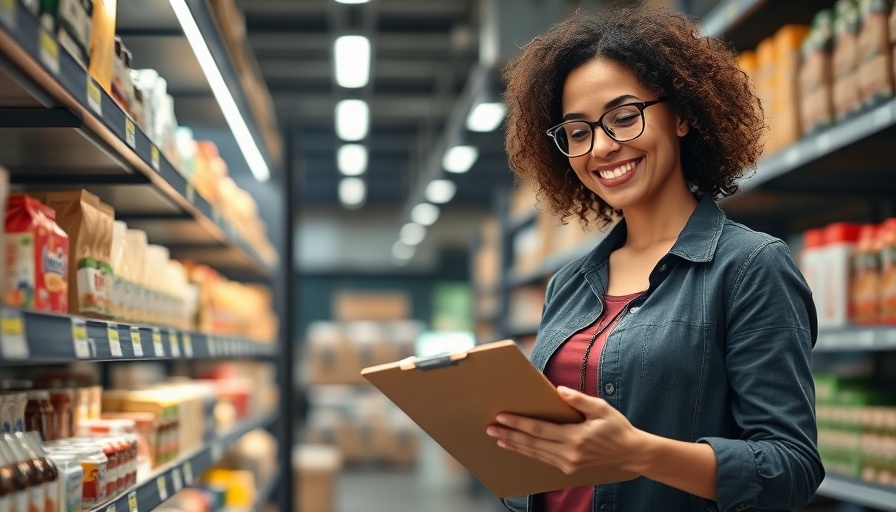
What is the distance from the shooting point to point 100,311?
2051 millimetres

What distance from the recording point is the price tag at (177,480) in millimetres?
2598

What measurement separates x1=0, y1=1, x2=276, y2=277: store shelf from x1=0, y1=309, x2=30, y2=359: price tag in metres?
0.37

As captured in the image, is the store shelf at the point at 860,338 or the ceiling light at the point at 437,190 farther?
the ceiling light at the point at 437,190

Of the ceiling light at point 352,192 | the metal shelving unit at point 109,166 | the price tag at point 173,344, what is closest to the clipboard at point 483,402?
the metal shelving unit at point 109,166

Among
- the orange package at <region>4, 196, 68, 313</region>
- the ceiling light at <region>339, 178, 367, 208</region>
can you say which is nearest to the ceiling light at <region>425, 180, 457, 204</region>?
the ceiling light at <region>339, 178, 367, 208</region>

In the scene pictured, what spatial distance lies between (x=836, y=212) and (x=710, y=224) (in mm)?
2364

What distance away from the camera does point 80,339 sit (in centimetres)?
166

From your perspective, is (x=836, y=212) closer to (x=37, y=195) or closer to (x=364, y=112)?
(x=37, y=195)

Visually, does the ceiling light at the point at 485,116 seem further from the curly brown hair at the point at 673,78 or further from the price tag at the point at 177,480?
the curly brown hair at the point at 673,78

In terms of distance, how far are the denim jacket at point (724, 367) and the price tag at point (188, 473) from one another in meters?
1.43

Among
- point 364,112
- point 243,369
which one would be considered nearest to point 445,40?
point 364,112

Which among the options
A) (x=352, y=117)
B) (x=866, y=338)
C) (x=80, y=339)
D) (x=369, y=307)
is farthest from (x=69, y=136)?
(x=369, y=307)

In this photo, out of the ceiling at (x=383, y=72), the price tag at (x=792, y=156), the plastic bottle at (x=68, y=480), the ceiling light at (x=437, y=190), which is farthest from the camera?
the ceiling light at (x=437, y=190)

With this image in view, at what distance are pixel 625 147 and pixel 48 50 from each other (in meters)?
0.99
